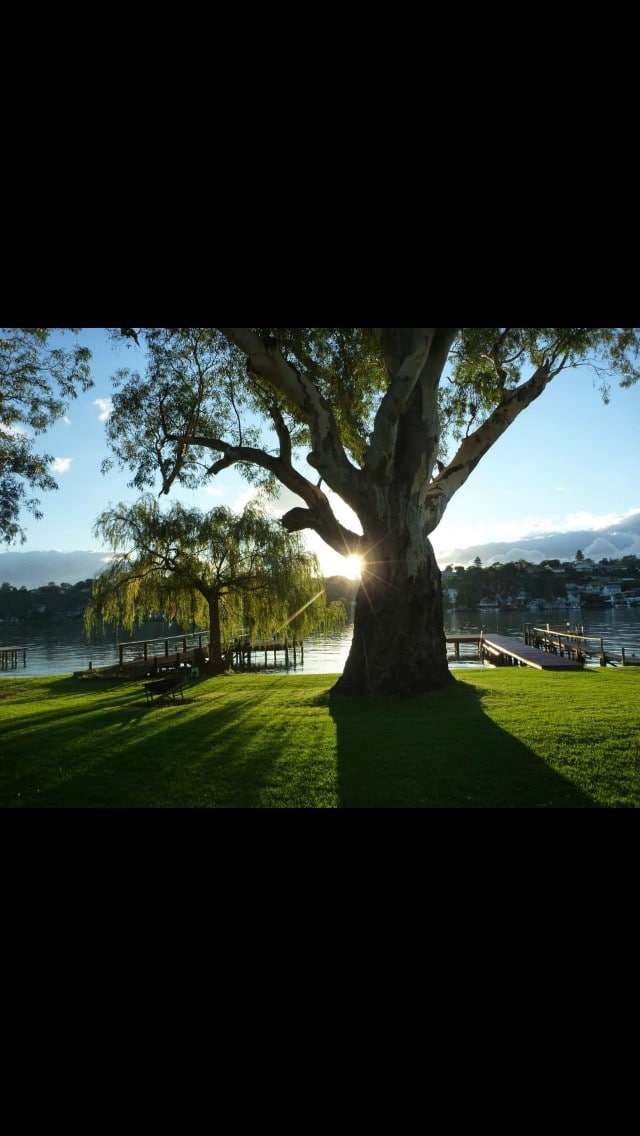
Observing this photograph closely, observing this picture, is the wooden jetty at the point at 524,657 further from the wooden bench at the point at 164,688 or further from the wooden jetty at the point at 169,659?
the wooden bench at the point at 164,688

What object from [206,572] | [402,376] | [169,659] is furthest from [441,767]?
[169,659]

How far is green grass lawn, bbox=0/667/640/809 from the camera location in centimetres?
418

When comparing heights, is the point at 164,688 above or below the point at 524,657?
above

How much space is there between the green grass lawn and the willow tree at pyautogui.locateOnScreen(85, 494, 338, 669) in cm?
692

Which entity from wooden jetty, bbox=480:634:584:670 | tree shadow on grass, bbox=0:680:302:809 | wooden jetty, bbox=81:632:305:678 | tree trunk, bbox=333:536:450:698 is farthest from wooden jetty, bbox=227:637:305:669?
tree shadow on grass, bbox=0:680:302:809

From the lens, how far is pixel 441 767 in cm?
489

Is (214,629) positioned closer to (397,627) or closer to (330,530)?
(330,530)

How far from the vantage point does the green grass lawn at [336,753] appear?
418 cm

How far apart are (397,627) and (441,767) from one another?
3961mm

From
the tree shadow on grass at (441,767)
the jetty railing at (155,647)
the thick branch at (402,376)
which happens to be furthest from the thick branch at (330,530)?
the jetty railing at (155,647)

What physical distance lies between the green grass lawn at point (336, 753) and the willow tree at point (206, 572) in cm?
692
